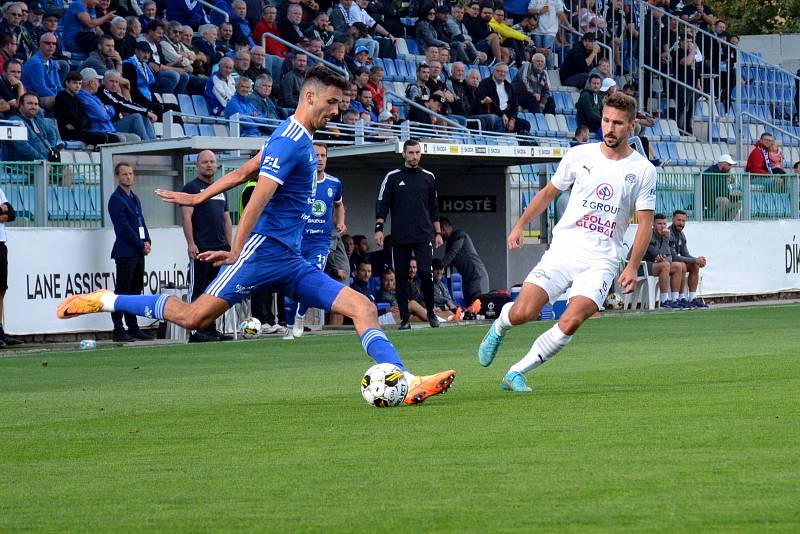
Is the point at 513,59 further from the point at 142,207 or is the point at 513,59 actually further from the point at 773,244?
the point at 142,207

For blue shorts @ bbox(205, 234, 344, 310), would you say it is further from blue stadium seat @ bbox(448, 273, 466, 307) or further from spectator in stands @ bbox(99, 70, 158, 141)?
blue stadium seat @ bbox(448, 273, 466, 307)

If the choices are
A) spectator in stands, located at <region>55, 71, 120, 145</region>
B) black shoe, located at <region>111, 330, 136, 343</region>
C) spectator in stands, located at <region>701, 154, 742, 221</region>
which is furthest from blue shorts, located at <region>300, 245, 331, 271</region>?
spectator in stands, located at <region>701, 154, 742, 221</region>

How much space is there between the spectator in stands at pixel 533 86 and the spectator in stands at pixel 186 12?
7071mm

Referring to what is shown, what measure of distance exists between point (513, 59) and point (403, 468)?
82.3 feet

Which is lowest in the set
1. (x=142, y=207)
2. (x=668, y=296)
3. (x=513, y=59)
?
(x=668, y=296)

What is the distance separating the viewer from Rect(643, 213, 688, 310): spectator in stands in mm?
25672

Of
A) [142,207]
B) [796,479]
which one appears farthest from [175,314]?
[142,207]

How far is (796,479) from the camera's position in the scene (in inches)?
228

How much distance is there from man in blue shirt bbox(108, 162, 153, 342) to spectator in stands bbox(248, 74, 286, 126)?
181 inches

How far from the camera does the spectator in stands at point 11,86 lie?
60.6 feet

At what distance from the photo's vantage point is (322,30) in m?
26.4

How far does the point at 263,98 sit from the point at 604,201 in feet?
44.0

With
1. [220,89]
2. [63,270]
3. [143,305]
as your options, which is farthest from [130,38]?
[143,305]

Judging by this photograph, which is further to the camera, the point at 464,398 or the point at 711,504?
the point at 464,398
